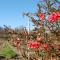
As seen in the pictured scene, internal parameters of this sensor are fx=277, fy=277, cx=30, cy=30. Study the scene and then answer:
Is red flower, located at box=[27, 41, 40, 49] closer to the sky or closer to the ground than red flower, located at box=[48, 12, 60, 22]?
closer to the ground

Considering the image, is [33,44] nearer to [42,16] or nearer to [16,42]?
[16,42]

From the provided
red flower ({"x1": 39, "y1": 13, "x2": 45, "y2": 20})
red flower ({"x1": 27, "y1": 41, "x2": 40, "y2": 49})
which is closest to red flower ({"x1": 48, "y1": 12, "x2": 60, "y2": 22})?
red flower ({"x1": 39, "y1": 13, "x2": 45, "y2": 20})

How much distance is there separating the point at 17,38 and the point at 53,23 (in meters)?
0.78

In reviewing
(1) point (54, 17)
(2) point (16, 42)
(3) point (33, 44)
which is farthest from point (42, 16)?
(2) point (16, 42)

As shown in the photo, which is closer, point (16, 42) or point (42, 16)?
point (42, 16)

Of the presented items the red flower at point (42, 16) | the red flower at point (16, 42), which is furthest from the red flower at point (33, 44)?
the red flower at point (42, 16)

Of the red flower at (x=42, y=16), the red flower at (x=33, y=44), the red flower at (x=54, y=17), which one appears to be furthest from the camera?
the red flower at (x=33, y=44)

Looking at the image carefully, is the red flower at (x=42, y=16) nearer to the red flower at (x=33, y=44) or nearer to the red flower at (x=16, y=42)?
the red flower at (x=33, y=44)

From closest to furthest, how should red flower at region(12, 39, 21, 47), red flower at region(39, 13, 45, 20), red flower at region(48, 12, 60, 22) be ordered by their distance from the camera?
red flower at region(48, 12, 60, 22) < red flower at region(39, 13, 45, 20) < red flower at region(12, 39, 21, 47)

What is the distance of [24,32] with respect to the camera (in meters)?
5.04

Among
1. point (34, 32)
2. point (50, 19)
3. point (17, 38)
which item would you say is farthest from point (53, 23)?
point (17, 38)

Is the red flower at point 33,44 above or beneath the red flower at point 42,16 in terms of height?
beneath

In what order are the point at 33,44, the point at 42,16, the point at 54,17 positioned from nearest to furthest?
the point at 54,17 → the point at 42,16 → the point at 33,44

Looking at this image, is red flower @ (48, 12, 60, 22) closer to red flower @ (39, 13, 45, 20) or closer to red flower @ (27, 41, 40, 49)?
red flower @ (39, 13, 45, 20)
